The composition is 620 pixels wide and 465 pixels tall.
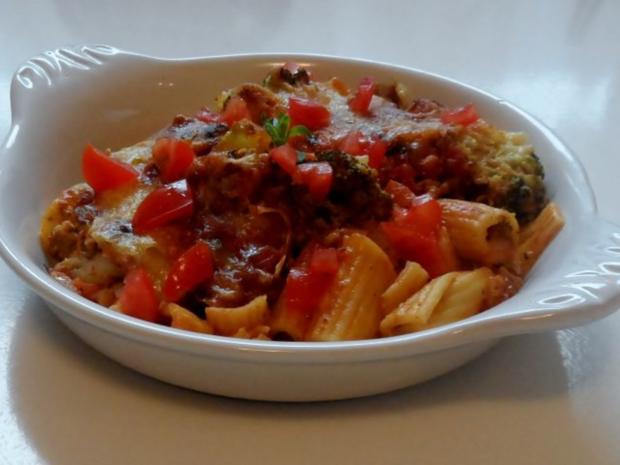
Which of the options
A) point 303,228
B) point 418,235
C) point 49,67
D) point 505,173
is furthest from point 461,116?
point 49,67

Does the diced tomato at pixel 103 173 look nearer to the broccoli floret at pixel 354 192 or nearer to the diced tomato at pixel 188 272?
the diced tomato at pixel 188 272

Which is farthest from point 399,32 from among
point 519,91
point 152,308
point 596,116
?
point 152,308

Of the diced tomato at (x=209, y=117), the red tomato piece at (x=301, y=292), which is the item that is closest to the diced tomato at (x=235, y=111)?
the diced tomato at (x=209, y=117)

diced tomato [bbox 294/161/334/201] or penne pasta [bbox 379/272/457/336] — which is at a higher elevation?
diced tomato [bbox 294/161/334/201]

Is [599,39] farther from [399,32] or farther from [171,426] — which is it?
[171,426]

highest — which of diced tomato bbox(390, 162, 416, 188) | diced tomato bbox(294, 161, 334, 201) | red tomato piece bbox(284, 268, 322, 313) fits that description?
diced tomato bbox(294, 161, 334, 201)

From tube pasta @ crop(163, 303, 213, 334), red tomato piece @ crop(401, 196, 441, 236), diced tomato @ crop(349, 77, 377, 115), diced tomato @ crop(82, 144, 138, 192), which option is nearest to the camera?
tube pasta @ crop(163, 303, 213, 334)

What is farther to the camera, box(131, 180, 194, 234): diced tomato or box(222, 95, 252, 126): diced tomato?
box(222, 95, 252, 126): diced tomato

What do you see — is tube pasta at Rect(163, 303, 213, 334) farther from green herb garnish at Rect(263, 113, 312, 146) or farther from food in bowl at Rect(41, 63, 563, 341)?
green herb garnish at Rect(263, 113, 312, 146)

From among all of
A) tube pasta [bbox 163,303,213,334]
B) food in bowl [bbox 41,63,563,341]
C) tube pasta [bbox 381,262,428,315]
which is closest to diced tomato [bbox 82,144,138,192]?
food in bowl [bbox 41,63,563,341]
